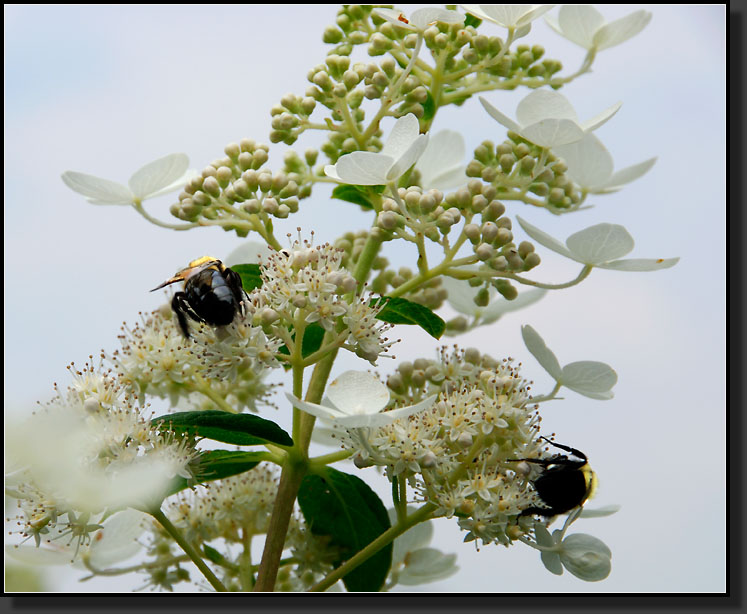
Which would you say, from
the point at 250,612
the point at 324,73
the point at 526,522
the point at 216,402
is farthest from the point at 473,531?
the point at 324,73

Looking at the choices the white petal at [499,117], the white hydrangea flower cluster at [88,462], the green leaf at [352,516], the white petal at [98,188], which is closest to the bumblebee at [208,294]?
the white hydrangea flower cluster at [88,462]

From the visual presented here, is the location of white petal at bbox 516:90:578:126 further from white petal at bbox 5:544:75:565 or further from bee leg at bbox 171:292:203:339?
white petal at bbox 5:544:75:565

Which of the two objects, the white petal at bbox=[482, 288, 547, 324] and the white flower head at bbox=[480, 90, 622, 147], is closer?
the white flower head at bbox=[480, 90, 622, 147]

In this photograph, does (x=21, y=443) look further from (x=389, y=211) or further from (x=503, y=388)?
(x=503, y=388)

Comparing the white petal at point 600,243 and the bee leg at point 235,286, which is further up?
the white petal at point 600,243

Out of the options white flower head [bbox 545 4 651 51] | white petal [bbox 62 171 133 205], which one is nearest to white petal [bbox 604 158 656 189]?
white flower head [bbox 545 4 651 51]

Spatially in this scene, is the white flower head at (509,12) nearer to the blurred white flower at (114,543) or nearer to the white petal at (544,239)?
the white petal at (544,239)
